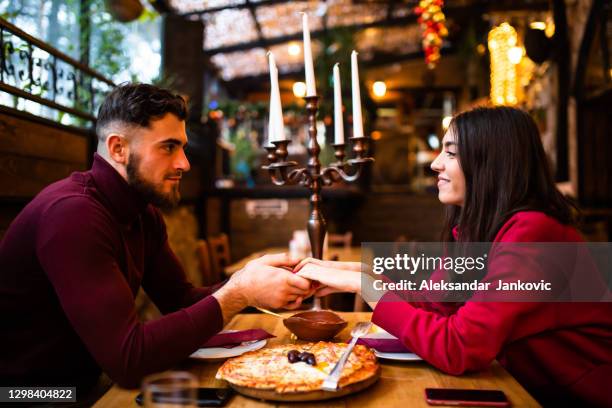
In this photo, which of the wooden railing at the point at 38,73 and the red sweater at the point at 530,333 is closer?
the red sweater at the point at 530,333

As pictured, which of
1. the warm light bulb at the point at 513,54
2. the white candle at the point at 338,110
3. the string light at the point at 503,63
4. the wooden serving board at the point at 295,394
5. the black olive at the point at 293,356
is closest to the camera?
the wooden serving board at the point at 295,394

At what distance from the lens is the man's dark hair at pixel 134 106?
1.57 m

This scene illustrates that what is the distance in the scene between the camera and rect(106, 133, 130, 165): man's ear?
1.59 meters

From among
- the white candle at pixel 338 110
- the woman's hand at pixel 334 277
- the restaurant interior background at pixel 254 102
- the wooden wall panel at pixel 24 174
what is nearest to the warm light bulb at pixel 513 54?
the restaurant interior background at pixel 254 102

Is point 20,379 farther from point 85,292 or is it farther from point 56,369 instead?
point 85,292

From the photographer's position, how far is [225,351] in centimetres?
145

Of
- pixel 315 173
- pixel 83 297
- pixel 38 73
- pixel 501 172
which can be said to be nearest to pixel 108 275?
pixel 83 297

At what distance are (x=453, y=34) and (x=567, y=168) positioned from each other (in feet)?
21.1

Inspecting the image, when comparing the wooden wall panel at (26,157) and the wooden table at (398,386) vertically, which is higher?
the wooden wall panel at (26,157)

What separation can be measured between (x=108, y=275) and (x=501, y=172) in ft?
3.81

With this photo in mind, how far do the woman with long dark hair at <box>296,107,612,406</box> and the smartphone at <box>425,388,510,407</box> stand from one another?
149 millimetres

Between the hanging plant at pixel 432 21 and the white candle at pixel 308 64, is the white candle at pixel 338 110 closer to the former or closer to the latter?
the white candle at pixel 308 64

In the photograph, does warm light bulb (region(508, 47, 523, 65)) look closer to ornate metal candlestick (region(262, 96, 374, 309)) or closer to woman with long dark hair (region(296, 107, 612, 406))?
ornate metal candlestick (region(262, 96, 374, 309))

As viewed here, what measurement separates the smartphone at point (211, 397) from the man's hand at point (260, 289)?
0.27m
